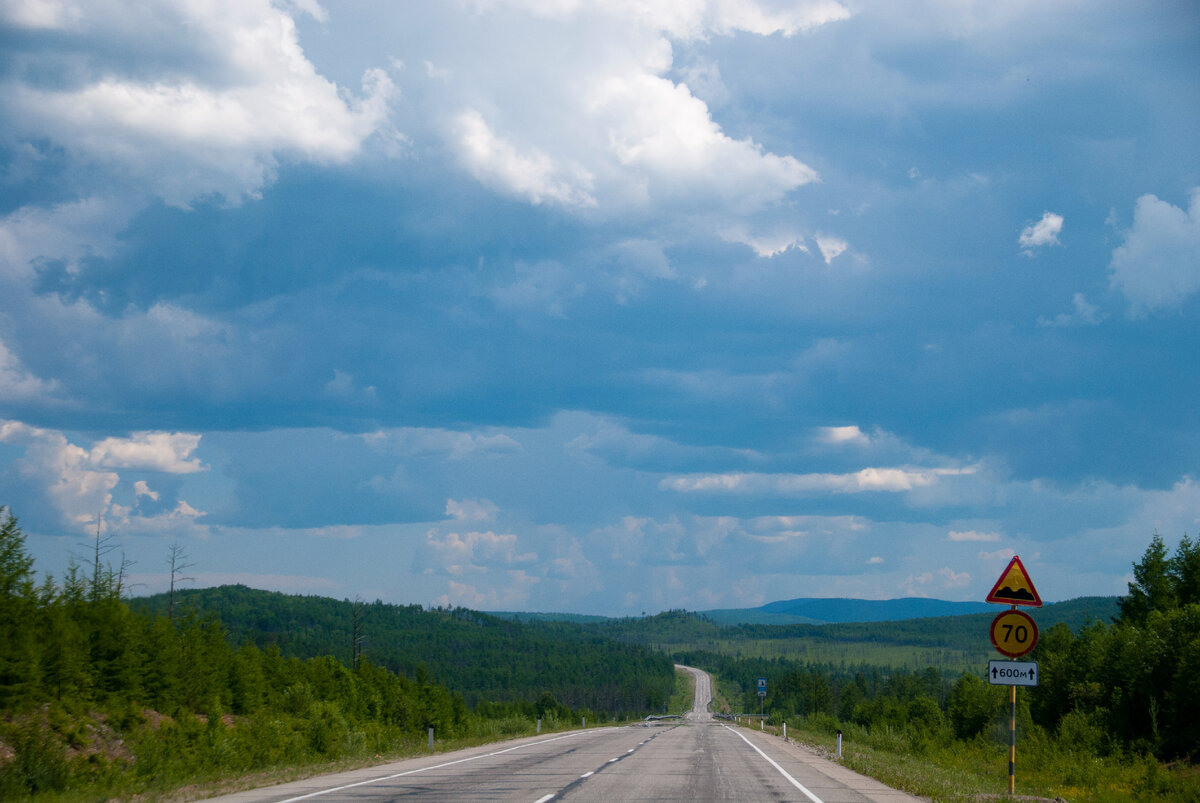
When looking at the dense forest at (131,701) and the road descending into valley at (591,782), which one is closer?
the road descending into valley at (591,782)

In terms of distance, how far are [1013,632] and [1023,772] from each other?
17062 mm

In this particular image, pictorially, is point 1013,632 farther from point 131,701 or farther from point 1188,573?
point 1188,573

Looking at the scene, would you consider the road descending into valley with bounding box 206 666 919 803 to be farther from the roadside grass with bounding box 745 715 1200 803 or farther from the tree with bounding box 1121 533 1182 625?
the tree with bounding box 1121 533 1182 625

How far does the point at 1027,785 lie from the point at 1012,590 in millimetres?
11899

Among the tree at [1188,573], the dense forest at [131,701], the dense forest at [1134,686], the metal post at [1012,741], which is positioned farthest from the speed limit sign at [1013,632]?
the tree at [1188,573]

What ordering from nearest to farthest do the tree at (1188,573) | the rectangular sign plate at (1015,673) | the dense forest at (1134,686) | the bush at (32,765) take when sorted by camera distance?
the rectangular sign plate at (1015,673), the bush at (32,765), the dense forest at (1134,686), the tree at (1188,573)

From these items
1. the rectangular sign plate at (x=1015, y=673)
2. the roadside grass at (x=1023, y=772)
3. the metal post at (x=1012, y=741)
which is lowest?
the roadside grass at (x=1023, y=772)

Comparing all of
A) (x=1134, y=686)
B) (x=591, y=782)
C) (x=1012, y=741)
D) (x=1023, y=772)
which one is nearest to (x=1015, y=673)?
(x=1012, y=741)

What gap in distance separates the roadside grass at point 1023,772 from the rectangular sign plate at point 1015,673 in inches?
101

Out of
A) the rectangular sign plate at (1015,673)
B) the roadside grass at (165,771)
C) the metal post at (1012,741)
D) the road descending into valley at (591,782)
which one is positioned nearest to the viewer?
the rectangular sign plate at (1015,673)

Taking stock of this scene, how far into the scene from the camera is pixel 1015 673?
1516 cm

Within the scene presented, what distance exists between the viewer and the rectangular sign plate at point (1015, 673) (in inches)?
589

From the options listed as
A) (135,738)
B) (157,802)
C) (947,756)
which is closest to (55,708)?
(135,738)

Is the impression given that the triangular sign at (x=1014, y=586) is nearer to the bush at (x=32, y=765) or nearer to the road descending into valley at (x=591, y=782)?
the road descending into valley at (x=591, y=782)
